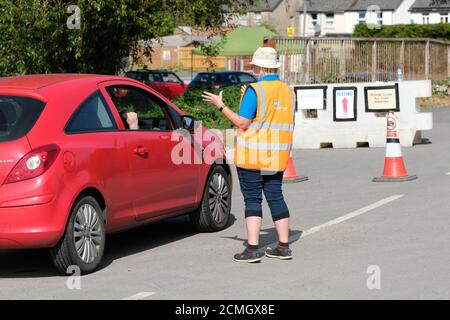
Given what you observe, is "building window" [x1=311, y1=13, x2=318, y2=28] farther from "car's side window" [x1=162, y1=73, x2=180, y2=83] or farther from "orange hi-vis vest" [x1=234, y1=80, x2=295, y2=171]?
"orange hi-vis vest" [x1=234, y1=80, x2=295, y2=171]

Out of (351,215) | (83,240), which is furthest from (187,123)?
(351,215)

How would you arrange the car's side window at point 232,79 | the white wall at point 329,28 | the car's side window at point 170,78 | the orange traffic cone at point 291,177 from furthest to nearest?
1. the white wall at point 329,28
2. the car's side window at point 170,78
3. the car's side window at point 232,79
4. the orange traffic cone at point 291,177

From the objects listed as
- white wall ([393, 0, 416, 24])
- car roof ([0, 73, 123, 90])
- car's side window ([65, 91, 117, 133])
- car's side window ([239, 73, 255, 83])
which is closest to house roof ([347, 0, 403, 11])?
white wall ([393, 0, 416, 24])

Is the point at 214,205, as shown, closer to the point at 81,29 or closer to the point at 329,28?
the point at 81,29

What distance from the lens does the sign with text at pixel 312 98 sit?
72.5 ft

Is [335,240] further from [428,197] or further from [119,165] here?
[428,197]

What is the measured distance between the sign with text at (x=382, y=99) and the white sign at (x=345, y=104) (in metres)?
0.28

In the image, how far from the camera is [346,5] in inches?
4397

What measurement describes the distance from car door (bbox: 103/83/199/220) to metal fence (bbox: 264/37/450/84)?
655 inches

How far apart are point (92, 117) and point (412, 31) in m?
71.4

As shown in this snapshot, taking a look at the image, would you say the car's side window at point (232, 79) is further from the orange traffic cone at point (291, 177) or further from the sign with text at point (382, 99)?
the orange traffic cone at point (291, 177)

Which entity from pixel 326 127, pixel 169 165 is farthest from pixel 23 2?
pixel 169 165

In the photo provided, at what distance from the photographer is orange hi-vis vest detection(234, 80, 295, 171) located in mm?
9688

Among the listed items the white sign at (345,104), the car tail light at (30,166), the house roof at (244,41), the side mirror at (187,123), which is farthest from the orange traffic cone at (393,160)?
the house roof at (244,41)
